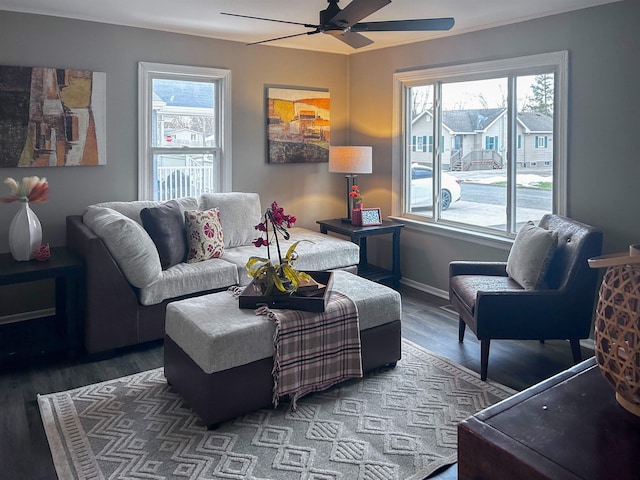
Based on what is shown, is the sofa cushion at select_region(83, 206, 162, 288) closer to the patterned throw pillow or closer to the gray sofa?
the gray sofa

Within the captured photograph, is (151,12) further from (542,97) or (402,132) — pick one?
(542,97)

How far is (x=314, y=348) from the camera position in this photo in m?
2.90

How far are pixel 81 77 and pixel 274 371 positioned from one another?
9.40 ft

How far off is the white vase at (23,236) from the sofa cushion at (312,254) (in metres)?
1.34

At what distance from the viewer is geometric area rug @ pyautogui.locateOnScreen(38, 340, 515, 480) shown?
2.36 meters

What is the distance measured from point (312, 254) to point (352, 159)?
116cm

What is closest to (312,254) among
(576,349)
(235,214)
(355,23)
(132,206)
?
(235,214)

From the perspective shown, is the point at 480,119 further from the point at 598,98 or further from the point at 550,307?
the point at 550,307

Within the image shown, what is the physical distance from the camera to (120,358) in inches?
141

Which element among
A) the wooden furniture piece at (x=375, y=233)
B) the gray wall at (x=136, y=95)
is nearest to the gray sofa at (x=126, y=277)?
the gray wall at (x=136, y=95)

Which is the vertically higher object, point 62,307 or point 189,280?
point 189,280

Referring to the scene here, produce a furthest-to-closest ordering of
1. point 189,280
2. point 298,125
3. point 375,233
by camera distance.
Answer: point 298,125 → point 375,233 → point 189,280

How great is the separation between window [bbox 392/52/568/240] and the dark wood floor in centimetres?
103

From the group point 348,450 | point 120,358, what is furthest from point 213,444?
point 120,358
